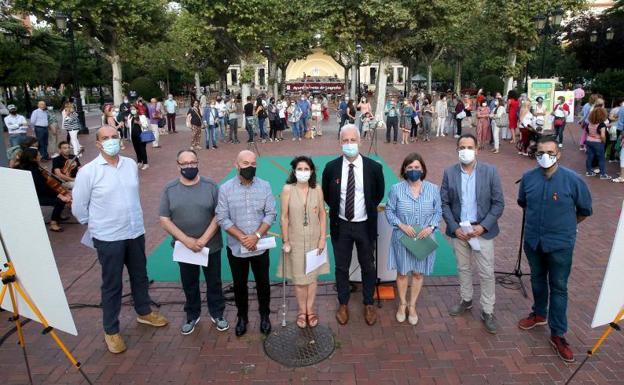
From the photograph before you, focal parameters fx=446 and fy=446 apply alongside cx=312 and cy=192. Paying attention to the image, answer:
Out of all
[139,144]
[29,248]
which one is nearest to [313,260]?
[29,248]

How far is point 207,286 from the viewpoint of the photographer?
4.50m

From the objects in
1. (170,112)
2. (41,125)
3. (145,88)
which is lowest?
(41,125)

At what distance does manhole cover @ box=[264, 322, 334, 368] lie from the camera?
4016 mm

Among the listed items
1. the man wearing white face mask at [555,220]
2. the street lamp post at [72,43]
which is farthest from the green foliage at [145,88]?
the man wearing white face mask at [555,220]

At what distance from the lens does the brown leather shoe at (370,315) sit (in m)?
4.57

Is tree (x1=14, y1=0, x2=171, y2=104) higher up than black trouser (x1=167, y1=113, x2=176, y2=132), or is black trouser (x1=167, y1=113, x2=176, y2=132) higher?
tree (x1=14, y1=0, x2=171, y2=104)

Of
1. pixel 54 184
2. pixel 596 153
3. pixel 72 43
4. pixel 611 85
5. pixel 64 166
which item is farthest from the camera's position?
pixel 611 85

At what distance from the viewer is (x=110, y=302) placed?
4.16 metres

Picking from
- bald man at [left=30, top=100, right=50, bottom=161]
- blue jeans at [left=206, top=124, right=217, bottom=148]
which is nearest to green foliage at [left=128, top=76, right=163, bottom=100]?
blue jeans at [left=206, top=124, right=217, bottom=148]

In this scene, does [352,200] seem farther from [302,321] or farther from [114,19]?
[114,19]

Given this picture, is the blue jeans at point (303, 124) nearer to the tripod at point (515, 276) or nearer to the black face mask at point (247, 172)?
the tripod at point (515, 276)

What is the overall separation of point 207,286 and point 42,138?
1231 cm

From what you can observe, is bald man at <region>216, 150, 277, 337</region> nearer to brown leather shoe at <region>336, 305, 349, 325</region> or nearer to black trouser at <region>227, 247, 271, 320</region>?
black trouser at <region>227, 247, 271, 320</region>

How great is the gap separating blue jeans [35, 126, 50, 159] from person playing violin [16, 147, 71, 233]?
7274mm
